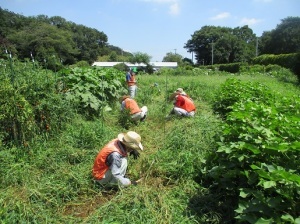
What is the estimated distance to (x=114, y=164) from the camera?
3.88 meters

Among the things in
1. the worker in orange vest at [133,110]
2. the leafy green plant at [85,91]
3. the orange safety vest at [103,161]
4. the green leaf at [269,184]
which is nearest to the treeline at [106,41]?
the leafy green plant at [85,91]

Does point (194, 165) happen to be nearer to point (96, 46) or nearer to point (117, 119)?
point (117, 119)

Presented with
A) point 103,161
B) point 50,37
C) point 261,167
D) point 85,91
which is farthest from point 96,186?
point 50,37

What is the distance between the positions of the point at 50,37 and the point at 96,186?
2057 inches

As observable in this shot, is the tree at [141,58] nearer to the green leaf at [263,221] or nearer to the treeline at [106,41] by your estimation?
the treeline at [106,41]

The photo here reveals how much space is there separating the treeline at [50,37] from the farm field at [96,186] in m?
21.0

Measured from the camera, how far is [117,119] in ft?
23.8

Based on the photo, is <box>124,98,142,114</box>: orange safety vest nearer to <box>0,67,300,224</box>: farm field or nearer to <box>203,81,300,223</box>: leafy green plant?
<box>0,67,300,224</box>: farm field

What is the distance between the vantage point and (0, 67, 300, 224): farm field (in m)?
3.33

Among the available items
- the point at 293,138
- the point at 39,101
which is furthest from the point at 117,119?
the point at 293,138

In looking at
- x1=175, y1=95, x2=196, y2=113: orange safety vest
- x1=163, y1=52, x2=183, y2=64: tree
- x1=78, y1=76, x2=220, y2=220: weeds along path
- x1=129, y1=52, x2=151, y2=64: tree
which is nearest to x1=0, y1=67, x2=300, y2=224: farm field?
x1=78, y1=76, x2=220, y2=220: weeds along path

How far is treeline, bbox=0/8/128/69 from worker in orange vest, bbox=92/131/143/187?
72.8 feet

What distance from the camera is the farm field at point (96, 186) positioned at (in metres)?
3.33

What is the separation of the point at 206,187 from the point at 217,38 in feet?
260
